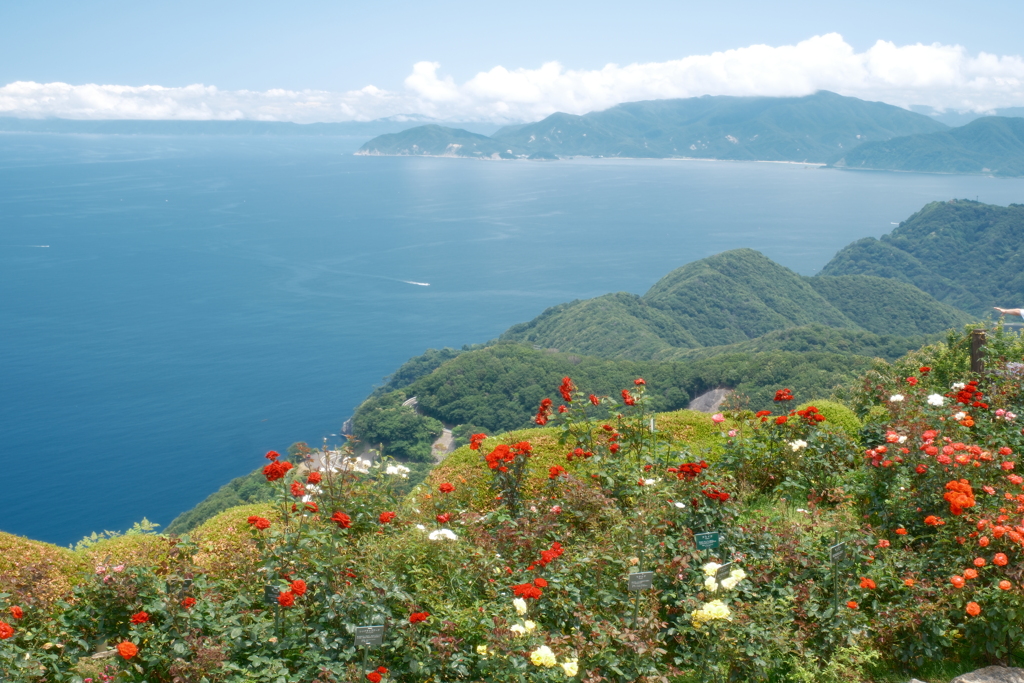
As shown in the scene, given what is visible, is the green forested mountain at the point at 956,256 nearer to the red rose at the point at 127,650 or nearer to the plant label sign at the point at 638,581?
the plant label sign at the point at 638,581

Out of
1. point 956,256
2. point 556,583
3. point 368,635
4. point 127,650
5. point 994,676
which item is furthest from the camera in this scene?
point 956,256

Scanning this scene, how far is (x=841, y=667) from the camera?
3918mm

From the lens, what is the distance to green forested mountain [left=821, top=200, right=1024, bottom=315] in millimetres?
116875

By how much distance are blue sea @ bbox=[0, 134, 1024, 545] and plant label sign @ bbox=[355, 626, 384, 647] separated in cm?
4170

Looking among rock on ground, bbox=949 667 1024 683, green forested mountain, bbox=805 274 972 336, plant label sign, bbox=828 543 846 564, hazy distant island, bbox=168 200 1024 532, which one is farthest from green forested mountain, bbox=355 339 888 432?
plant label sign, bbox=828 543 846 564

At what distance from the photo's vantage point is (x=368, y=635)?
3344mm

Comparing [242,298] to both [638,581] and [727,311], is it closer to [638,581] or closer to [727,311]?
[727,311]

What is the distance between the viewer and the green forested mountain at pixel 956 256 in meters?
117

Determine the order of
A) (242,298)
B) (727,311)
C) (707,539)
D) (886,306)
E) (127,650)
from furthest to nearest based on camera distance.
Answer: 1. (886,306)
2. (242,298)
3. (727,311)
4. (707,539)
5. (127,650)

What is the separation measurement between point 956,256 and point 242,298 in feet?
415

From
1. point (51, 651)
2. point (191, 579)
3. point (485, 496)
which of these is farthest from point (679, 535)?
point (51, 651)

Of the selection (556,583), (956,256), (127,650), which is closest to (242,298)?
(556,583)

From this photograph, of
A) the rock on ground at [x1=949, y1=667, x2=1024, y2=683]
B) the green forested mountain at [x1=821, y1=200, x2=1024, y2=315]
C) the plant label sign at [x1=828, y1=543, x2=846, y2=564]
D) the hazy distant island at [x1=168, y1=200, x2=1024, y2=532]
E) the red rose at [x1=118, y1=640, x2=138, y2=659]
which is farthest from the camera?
the green forested mountain at [x1=821, y1=200, x2=1024, y2=315]

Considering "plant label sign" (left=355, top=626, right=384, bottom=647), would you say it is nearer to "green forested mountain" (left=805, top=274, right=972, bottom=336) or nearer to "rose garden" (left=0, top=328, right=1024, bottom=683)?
"rose garden" (left=0, top=328, right=1024, bottom=683)
